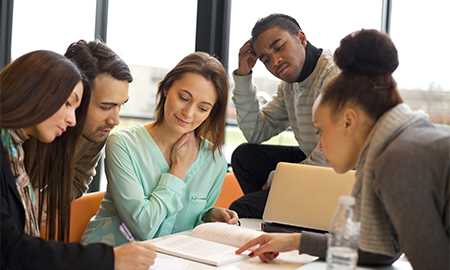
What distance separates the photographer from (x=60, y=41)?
3.88 metres

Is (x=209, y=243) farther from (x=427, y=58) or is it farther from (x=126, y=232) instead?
(x=427, y=58)

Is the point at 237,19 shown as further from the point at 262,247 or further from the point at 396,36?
the point at 262,247

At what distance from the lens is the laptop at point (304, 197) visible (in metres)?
1.83

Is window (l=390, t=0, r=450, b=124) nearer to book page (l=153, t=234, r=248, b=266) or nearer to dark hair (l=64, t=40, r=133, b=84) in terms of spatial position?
dark hair (l=64, t=40, r=133, b=84)

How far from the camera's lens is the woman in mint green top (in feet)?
6.15

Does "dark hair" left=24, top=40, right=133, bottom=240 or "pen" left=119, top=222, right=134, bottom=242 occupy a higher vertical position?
"dark hair" left=24, top=40, right=133, bottom=240

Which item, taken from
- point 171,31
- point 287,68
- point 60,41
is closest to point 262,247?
point 287,68

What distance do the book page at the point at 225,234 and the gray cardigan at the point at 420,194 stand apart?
620mm

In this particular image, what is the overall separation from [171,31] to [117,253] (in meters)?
2.49

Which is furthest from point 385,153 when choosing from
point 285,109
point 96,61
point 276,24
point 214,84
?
point 285,109

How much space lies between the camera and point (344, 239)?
1.09 m

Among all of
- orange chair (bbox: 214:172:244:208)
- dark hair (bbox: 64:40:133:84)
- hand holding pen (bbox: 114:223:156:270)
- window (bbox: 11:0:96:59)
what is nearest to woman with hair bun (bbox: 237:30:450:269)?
hand holding pen (bbox: 114:223:156:270)

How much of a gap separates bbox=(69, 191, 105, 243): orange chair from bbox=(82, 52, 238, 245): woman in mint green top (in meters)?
0.08

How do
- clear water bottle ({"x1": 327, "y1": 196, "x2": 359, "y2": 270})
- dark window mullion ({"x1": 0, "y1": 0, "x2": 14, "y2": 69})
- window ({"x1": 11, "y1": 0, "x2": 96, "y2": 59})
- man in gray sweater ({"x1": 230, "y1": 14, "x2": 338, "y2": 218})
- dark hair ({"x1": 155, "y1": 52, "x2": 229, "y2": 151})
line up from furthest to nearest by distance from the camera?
Result: window ({"x1": 11, "y1": 0, "x2": 96, "y2": 59}) < dark window mullion ({"x1": 0, "y1": 0, "x2": 14, "y2": 69}) < man in gray sweater ({"x1": 230, "y1": 14, "x2": 338, "y2": 218}) < dark hair ({"x1": 155, "y1": 52, "x2": 229, "y2": 151}) < clear water bottle ({"x1": 327, "y1": 196, "x2": 359, "y2": 270})
